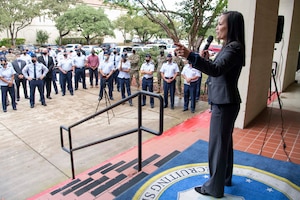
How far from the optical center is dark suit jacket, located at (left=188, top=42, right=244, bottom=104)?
2.02 meters

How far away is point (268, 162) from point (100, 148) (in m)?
3.17

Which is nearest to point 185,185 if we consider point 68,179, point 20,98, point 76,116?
point 68,179

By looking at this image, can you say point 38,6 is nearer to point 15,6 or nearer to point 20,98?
point 15,6

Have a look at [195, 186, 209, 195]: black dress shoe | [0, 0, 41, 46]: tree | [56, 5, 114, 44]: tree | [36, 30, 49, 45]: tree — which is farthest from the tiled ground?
[36, 30, 49, 45]: tree

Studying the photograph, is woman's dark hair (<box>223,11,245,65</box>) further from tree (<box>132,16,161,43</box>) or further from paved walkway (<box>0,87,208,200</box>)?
tree (<box>132,16,161,43</box>)

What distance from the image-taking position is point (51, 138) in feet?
19.4

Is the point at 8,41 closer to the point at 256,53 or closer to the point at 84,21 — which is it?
the point at 84,21

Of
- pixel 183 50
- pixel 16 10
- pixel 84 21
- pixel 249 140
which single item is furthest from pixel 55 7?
pixel 183 50

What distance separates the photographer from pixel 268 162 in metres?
3.61

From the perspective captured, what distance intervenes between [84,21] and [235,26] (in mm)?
29603

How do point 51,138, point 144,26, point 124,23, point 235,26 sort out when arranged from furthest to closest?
point 124,23, point 144,26, point 51,138, point 235,26

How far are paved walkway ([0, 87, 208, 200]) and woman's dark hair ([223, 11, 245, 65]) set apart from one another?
3.41 m

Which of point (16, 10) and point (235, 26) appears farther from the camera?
point (16, 10)

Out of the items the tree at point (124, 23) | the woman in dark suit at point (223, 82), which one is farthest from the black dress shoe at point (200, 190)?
the tree at point (124, 23)
